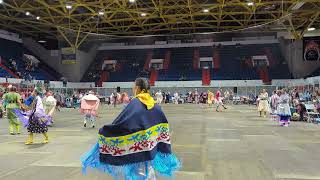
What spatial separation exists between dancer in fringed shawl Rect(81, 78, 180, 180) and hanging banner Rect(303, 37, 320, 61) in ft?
142

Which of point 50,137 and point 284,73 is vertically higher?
point 284,73

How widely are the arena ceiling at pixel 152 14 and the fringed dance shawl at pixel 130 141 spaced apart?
3258 cm

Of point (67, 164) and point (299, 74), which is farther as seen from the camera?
point (299, 74)

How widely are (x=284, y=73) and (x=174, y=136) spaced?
3788 centimetres

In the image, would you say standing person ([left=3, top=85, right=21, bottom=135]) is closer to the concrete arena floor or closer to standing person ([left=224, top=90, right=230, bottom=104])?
the concrete arena floor

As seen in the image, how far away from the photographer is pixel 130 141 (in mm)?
5137

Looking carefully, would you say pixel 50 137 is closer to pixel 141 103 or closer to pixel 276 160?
pixel 276 160

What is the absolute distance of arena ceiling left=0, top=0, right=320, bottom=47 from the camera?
3784 centimetres

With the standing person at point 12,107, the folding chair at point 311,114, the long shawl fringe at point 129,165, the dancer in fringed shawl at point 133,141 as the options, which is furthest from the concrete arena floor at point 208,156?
the folding chair at point 311,114

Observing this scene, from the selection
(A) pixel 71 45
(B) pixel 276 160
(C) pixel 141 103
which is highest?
(A) pixel 71 45

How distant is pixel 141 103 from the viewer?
5.14m

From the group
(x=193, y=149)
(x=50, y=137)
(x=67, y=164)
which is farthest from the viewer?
(x=50, y=137)

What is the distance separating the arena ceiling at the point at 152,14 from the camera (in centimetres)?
3784

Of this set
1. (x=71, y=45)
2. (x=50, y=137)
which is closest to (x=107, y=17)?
(x=71, y=45)
